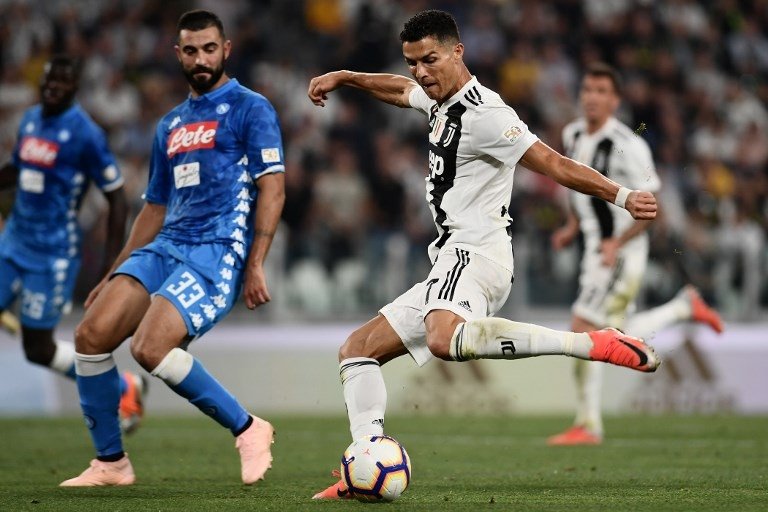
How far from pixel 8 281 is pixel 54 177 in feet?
2.93

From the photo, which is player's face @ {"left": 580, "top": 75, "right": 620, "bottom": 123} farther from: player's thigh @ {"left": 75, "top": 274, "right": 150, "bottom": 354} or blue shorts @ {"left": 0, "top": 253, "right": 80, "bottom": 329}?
player's thigh @ {"left": 75, "top": 274, "right": 150, "bottom": 354}

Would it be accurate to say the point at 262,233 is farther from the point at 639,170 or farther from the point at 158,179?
the point at 639,170

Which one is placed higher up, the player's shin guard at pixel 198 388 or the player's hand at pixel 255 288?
the player's hand at pixel 255 288

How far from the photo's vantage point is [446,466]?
8.42 m

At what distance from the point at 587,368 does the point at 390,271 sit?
11.6 feet

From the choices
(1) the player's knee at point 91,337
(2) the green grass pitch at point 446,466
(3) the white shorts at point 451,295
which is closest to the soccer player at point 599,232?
(2) the green grass pitch at point 446,466

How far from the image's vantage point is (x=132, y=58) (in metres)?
17.2

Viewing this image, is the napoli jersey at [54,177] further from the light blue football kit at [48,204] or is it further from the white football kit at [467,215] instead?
the white football kit at [467,215]

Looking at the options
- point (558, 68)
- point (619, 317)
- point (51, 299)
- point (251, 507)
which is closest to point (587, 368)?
point (619, 317)

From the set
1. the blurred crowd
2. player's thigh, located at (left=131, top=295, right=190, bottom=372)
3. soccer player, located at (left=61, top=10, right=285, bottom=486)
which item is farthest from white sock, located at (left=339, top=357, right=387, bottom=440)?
the blurred crowd

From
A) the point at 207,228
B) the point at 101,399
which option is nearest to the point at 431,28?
the point at 207,228

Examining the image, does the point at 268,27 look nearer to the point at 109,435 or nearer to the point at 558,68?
the point at 558,68

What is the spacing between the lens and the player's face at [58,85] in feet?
30.8

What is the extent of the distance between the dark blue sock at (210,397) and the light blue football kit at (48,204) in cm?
278
